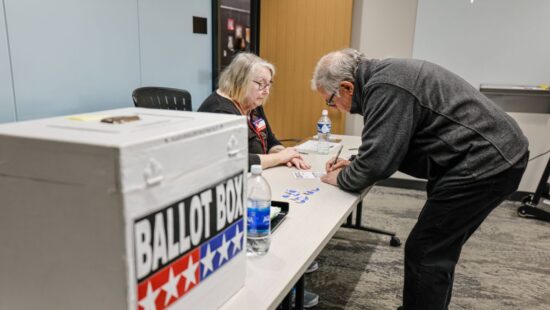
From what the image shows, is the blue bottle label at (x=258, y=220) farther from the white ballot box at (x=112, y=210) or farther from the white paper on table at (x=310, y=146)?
the white paper on table at (x=310, y=146)

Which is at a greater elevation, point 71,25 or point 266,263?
point 71,25

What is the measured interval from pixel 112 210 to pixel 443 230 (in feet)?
4.05

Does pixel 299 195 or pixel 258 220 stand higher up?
pixel 258 220

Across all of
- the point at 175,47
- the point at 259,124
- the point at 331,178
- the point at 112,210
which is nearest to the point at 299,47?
the point at 175,47

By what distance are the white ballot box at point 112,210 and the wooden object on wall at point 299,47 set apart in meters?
3.32

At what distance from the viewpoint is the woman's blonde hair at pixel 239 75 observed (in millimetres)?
2059

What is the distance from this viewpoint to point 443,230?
146cm

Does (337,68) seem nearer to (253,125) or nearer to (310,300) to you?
(253,125)

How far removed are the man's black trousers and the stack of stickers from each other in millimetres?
411

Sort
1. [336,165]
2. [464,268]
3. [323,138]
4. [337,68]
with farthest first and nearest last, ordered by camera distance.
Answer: [323,138] → [464,268] → [336,165] → [337,68]

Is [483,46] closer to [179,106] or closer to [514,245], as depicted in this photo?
[514,245]

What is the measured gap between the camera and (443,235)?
58.0 inches

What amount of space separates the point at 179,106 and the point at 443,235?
1549 millimetres

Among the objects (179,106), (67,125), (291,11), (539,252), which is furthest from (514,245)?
(67,125)
